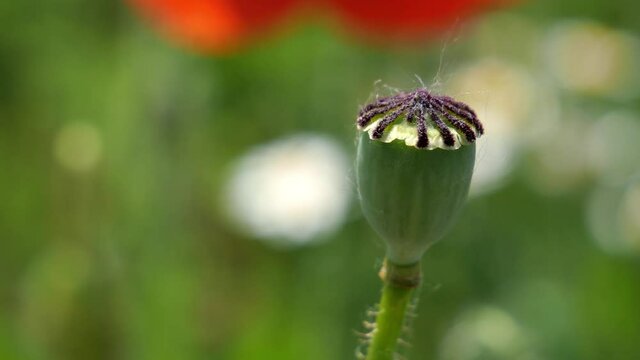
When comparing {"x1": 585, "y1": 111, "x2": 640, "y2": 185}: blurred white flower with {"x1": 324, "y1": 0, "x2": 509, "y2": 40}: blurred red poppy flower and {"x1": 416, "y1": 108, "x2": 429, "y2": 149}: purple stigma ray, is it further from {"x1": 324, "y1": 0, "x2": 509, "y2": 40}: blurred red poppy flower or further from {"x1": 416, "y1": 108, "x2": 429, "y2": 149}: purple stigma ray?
{"x1": 416, "y1": 108, "x2": 429, "y2": 149}: purple stigma ray

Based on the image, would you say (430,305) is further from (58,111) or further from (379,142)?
(379,142)

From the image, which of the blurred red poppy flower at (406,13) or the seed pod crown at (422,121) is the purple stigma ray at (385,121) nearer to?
the seed pod crown at (422,121)

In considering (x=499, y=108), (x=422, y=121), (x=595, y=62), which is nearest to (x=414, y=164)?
(x=422, y=121)

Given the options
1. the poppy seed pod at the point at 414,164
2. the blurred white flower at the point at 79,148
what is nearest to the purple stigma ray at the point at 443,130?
the poppy seed pod at the point at 414,164

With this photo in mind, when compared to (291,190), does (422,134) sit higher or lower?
higher

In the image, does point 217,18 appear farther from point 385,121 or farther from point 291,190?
point 385,121
